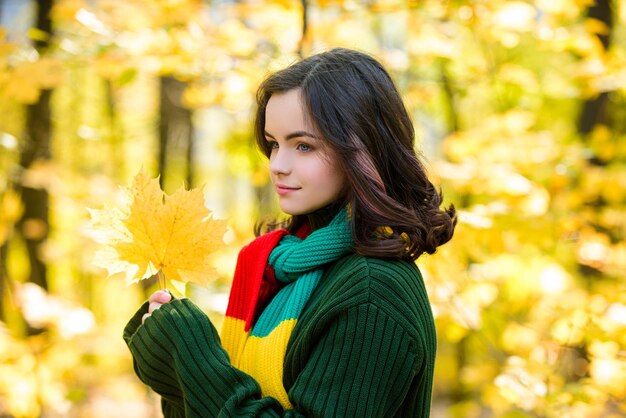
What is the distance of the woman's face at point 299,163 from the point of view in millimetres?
1832

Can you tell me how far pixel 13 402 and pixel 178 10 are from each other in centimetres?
230

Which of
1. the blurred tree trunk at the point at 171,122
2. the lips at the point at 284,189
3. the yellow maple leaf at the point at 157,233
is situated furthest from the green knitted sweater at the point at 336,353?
the blurred tree trunk at the point at 171,122

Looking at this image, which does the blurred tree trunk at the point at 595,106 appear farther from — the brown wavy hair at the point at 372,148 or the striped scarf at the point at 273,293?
the striped scarf at the point at 273,293

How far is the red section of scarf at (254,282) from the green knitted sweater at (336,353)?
0.58ft

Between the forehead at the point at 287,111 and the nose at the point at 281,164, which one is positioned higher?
the forehead at the point at 287,111

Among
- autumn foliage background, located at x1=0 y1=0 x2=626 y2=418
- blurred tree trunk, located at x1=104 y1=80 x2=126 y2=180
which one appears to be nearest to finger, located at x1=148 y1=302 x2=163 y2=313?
autumn foliage background, located at x1=0 y1=0 x2=626 y2=418

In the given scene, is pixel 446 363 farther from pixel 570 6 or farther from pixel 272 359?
pixel 272 359

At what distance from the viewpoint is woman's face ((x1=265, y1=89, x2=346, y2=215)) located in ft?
6.01

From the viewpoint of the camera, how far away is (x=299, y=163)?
6.03 ft

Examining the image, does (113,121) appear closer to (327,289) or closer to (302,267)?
(302,267)

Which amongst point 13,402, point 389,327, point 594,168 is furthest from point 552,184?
point 13,402

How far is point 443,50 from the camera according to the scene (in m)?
3.90

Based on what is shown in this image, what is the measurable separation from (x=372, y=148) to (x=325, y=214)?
23 centimetres

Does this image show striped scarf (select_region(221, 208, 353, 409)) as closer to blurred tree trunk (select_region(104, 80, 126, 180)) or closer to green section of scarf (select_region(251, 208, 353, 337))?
green section of scarf (select_region(251, 208, 353, 337))
